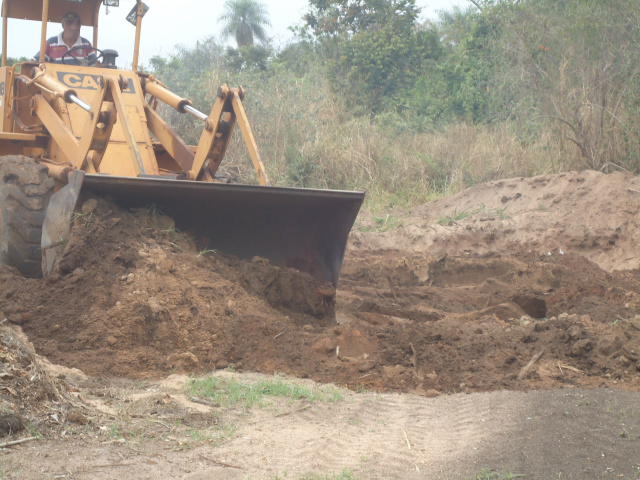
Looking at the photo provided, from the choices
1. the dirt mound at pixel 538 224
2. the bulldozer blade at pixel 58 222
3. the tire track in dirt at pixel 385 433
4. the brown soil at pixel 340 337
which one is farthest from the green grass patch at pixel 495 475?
the dirt mound at pixel 538 224

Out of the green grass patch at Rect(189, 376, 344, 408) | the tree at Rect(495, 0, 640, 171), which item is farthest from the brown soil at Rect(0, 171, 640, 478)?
the tree at Rect(495, 0, 640, 171)

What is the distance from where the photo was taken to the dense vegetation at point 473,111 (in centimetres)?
1155

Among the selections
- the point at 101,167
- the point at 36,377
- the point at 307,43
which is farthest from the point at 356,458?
the point at 307,43

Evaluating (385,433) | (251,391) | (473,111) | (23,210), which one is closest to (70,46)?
(23,210)

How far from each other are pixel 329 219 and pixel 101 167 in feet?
7.04

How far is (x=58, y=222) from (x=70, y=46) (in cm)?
305

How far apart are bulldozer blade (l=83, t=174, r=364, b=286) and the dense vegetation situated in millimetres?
6292

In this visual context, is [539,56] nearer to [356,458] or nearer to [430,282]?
[430,282]

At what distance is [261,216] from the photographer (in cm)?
626

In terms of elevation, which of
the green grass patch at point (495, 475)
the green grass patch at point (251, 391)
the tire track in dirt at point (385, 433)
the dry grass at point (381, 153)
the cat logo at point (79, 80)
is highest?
the cat logo at point (79, 80)

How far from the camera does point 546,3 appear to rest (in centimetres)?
1433

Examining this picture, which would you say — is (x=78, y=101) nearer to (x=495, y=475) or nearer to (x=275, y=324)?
(x=275, y=324)

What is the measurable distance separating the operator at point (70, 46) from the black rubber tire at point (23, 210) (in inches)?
75.5

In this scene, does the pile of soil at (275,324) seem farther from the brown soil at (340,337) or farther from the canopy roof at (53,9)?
the canopy roof at (53,9)
